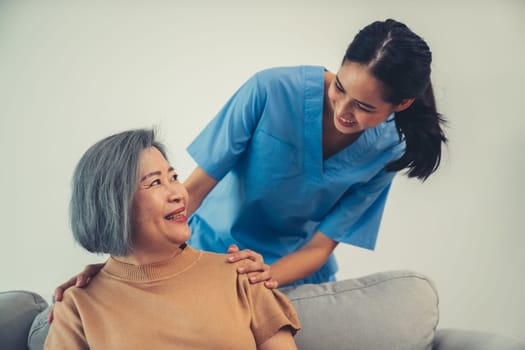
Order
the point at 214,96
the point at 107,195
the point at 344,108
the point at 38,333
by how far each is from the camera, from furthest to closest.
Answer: the point at 214,96 < the point at 38,333 < the point at 344,108 < the point at 107,195

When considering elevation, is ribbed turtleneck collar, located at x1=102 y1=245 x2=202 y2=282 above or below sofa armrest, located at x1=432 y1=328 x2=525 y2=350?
above

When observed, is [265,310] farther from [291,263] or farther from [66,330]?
[66,330]

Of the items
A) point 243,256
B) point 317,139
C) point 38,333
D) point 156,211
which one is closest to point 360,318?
point 243,256

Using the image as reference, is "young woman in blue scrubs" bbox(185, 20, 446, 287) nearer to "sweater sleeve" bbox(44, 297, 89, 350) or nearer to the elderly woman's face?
the elderly woman's face

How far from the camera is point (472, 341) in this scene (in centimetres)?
129

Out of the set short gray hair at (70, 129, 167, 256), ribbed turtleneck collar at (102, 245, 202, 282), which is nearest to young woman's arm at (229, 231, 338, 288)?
ribbed turtleneck collar at (102, 245, 202, 282)

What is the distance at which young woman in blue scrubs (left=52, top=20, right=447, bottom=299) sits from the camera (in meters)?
1.28

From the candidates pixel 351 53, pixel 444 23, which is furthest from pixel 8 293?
pixel 444 23

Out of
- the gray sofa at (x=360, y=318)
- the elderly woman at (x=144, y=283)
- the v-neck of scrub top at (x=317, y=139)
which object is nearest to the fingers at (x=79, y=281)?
the elderly woman at (x=144, y=283)

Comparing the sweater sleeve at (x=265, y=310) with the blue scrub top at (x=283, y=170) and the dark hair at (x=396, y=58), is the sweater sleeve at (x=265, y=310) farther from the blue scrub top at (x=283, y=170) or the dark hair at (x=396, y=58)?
the dark hair at (x=396, y=58)

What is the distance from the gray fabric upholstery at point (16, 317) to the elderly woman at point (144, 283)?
0.85 feet

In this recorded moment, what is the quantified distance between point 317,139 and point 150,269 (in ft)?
1.77

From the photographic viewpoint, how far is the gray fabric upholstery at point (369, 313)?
1271 mm

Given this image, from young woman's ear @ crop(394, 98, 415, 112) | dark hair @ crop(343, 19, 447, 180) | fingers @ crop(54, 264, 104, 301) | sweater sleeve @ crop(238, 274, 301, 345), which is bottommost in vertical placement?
Answer: sweater sleeve @ crop(238, 274, 301, 345)
